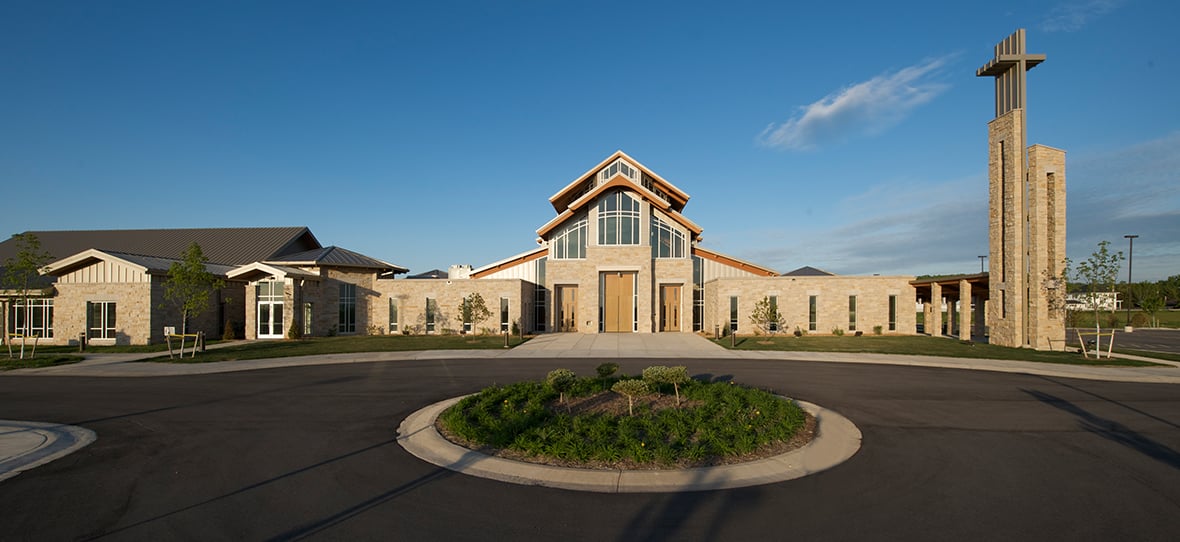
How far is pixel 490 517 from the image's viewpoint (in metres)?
5.89

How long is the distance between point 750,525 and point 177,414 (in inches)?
463

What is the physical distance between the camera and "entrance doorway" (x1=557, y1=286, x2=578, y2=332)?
3684 centimetres

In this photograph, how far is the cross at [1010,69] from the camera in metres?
25.6

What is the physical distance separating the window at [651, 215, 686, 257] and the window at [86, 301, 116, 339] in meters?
31.1

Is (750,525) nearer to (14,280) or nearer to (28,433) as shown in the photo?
(28,433)

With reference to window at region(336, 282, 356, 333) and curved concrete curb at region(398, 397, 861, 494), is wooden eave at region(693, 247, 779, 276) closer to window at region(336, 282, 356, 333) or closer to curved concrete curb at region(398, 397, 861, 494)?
window at region(336, 282, 356, 333)

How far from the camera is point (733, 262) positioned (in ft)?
124

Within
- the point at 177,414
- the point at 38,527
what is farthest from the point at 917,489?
the point at 177,414

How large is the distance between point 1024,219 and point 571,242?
2473 centimetres

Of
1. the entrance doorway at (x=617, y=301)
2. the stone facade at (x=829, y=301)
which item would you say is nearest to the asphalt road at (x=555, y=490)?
the stone facade at (x=829, y=301)

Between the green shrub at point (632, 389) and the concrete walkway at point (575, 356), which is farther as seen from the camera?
the concrete walkway at point (575, 356)

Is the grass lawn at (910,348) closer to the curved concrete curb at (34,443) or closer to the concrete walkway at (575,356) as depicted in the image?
the concrete walkway at (575,356)

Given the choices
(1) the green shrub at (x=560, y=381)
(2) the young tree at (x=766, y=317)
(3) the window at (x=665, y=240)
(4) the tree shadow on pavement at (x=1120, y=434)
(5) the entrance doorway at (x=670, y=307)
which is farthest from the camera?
(5) the entrance doorway at (x=670, y=307)

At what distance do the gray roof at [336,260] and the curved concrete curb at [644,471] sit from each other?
29262mm
